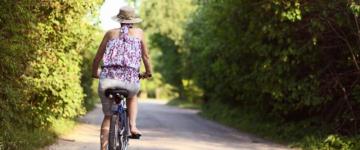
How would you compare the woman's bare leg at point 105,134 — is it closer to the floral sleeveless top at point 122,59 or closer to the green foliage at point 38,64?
the floral sleeveless top at point 122,59

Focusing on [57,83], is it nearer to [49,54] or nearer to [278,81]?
[49,54]

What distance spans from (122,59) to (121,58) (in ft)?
0.05

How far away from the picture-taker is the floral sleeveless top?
8000 mm

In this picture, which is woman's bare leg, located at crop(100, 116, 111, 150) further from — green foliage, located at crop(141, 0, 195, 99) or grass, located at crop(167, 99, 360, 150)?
green foliage, located at crop(141, 0, 195, 99)

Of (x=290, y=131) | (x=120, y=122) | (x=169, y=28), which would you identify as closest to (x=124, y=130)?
(x=120, y=122)

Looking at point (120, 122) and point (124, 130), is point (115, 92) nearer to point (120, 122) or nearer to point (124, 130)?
point (120, 122)

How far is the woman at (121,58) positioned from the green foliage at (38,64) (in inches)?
105

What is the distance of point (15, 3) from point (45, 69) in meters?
3.71

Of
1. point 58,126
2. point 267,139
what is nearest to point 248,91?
point 267,139

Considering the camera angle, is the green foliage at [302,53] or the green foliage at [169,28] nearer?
the green foliage at [302,53]

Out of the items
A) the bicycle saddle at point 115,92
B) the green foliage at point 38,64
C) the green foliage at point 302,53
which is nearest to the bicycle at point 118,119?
the bicycle saddle at point 115,92

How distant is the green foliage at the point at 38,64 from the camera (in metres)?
10.5

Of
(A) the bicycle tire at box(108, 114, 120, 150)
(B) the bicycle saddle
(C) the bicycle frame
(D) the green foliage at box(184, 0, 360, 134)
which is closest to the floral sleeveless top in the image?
(B) the bicycle saddle

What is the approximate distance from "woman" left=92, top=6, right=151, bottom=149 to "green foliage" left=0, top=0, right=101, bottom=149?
8.78 ft
